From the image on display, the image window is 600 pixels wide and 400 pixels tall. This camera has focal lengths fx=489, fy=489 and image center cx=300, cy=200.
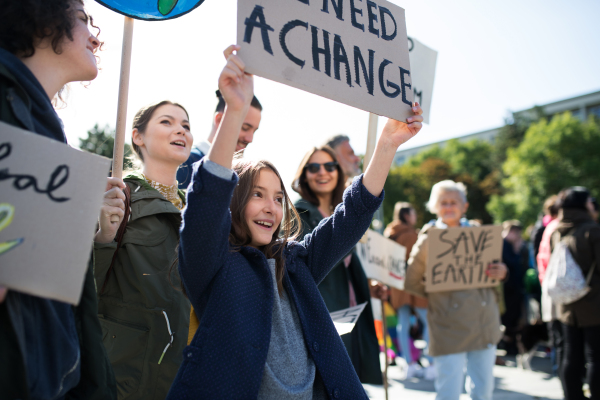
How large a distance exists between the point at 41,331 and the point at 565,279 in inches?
153

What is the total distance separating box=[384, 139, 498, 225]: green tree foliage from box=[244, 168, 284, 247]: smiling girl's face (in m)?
49.6

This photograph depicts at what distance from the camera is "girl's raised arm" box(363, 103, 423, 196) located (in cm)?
183

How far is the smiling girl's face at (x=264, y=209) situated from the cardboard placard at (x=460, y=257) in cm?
232

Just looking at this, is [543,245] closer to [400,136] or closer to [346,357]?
[400,136]

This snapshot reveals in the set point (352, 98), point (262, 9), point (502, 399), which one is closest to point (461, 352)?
point (502, 399)

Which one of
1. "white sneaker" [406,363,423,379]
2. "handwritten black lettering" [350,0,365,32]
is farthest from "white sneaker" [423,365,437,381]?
"handwritten black lettering" [350,0,365,32]

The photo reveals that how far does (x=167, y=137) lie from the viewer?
236 centimetres

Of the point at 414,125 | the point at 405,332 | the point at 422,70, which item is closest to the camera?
the point at 414,125

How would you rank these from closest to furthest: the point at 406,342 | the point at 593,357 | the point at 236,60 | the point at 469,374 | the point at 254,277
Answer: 1. the point at 236,60
2. the point at 254,277
3. the point at 469,374
4. the point at 593,357
5. the point at 406,342

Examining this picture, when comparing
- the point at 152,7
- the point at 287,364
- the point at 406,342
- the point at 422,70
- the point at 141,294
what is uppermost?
the point at 422,70

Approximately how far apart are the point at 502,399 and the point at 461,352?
164 centimetres

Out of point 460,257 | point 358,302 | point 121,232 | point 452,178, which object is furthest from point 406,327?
point 452,178

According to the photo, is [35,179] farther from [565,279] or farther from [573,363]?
[573,363]

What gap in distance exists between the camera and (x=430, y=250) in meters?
3.89
